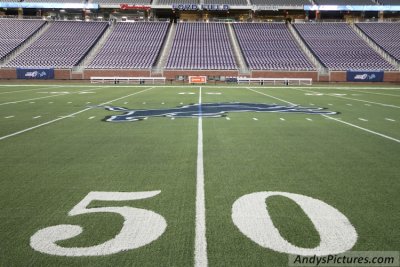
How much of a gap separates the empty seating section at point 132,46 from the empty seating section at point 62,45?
91.1 inches

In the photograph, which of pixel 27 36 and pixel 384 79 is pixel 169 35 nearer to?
pixel 27 36

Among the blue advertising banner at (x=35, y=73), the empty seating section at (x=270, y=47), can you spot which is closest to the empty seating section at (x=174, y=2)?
the empty seating section at (x=270, y=47)

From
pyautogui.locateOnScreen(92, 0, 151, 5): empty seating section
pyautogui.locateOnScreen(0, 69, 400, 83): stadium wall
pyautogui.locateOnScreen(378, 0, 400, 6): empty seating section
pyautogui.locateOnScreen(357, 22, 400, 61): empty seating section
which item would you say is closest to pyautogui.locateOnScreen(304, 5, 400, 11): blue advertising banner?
pyautogui.locateOnScreen(378, 0, 400, 6): empty seating section

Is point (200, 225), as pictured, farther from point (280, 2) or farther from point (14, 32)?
point (280, 2)

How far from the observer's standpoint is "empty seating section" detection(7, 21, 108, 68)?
43.9 meters

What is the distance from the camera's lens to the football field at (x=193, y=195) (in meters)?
3.13

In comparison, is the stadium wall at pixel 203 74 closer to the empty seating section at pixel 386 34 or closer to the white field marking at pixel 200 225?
the empty seating section at pixel 386 34

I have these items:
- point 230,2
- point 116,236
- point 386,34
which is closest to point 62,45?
point 230,2

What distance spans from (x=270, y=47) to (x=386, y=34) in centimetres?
1711

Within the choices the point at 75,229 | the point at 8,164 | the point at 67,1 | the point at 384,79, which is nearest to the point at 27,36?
the point at 67,1

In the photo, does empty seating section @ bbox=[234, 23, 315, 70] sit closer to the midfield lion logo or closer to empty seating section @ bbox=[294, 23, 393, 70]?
empty seating section @ bbox=[294, 23, 393, 70]

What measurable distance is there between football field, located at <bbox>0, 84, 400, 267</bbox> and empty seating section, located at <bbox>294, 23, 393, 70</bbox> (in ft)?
125

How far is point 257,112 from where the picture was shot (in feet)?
43.1

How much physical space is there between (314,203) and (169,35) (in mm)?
51848
